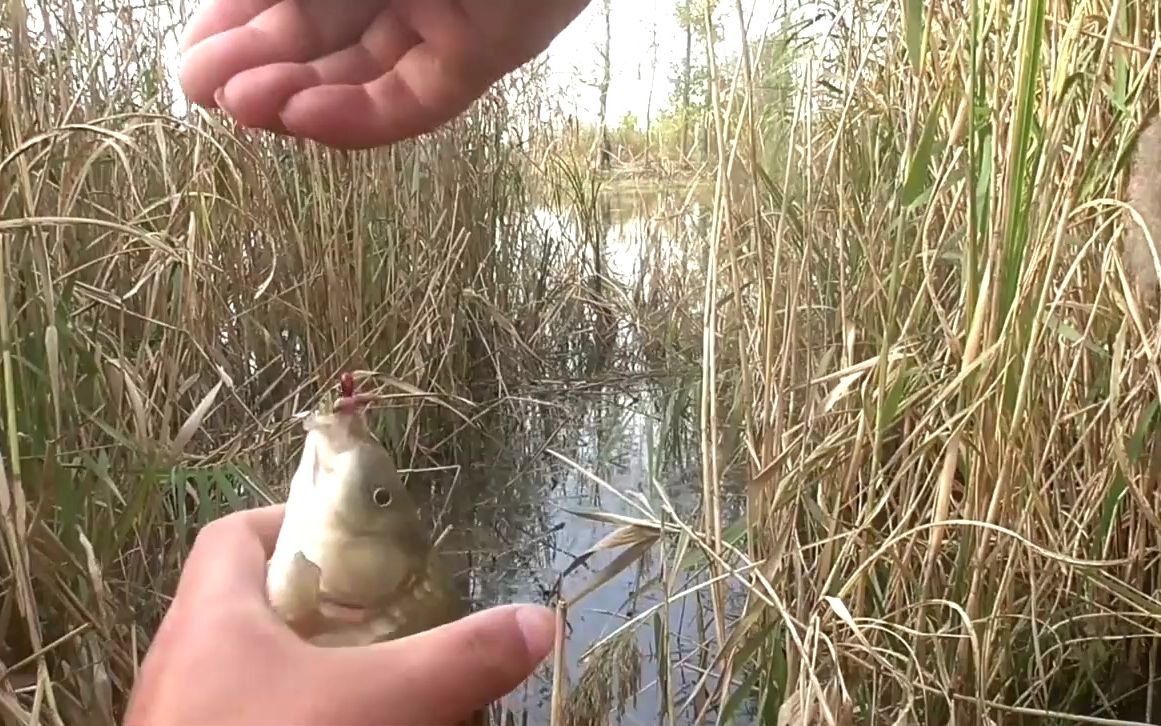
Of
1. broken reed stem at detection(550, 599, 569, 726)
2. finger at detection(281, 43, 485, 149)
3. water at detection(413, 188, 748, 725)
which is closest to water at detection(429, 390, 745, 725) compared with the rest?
water at detection(413, 188, 748, 725)

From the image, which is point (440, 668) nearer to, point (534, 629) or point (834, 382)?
point (534, 629)

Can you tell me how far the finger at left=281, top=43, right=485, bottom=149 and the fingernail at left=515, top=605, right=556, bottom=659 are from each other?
10.3 inches

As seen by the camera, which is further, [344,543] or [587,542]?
[587,542]

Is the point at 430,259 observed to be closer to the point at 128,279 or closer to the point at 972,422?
the point at 128,279

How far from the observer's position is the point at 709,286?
3.25ft

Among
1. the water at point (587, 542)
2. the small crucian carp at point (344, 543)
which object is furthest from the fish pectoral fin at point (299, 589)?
the water at point (587, 542)

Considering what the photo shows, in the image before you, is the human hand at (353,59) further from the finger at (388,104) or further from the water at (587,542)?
the water at (587,542)

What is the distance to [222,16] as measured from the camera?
0.64m

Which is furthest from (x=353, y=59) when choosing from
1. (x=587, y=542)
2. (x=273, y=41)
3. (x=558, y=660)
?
(x=587, y=542)

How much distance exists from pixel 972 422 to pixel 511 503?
932 millimetres

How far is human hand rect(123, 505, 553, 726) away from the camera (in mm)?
421

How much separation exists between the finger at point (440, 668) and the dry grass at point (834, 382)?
15.2 inches

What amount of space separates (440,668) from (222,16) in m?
0.40

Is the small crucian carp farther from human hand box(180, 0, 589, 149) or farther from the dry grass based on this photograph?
the dry grass
